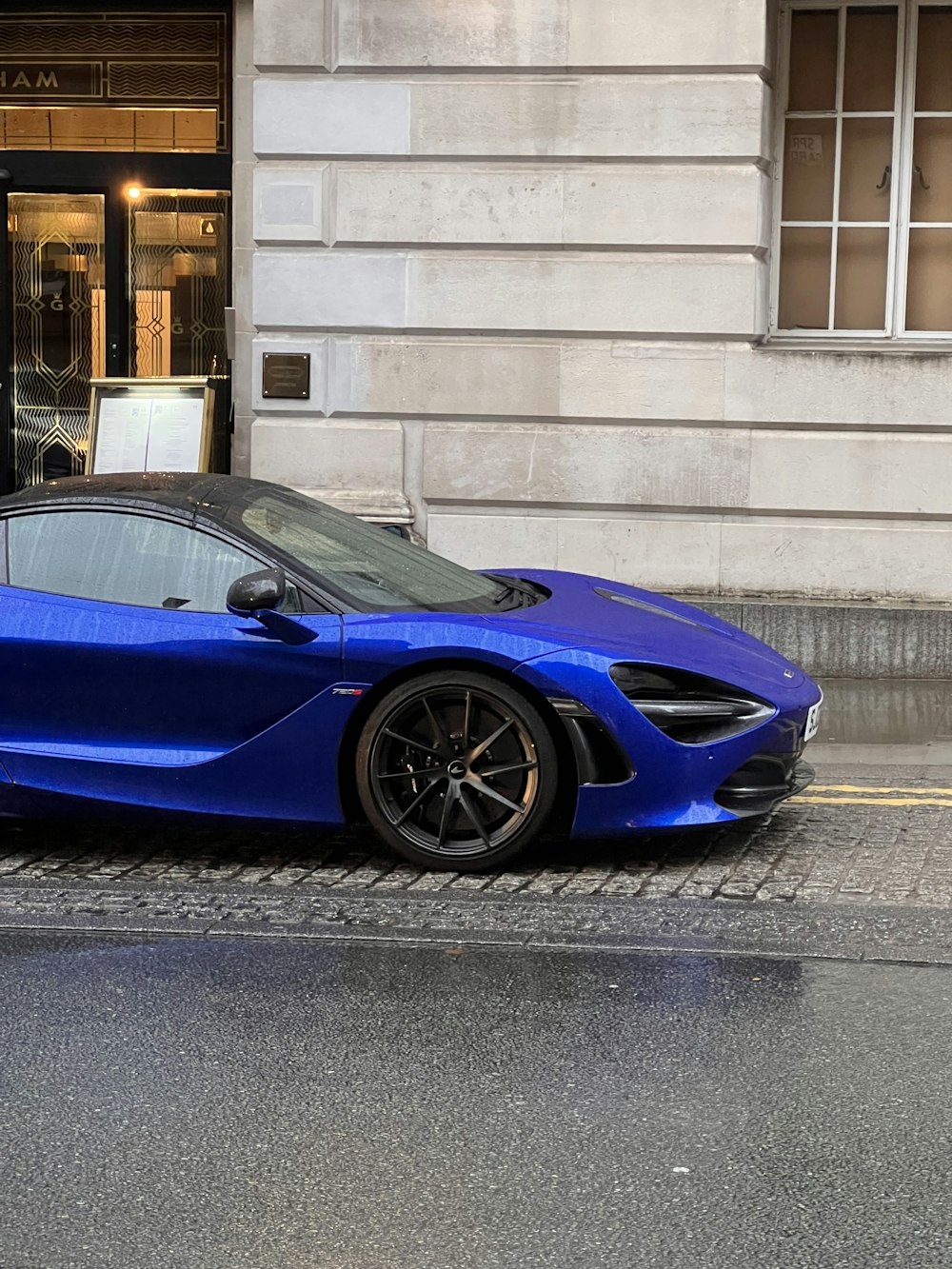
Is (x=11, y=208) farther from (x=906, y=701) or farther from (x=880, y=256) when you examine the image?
(x=906, y=701)

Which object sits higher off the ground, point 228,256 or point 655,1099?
point 228,256

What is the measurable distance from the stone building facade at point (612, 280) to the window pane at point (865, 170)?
0.02 m

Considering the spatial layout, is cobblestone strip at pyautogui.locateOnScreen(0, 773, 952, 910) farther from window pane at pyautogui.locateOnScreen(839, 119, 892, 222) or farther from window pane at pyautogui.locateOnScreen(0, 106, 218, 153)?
window pane at pyautogui.locateOnScreen(0, 106, 218, 153)

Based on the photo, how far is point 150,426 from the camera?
11789 millimetres

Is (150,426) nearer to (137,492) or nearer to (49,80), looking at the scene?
(49,80)

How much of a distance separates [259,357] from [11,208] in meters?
2.75

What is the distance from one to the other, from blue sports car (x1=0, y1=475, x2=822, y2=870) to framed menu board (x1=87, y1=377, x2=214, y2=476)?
5.65m

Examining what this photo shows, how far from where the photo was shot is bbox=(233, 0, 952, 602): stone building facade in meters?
11.0

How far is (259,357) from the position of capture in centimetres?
1162

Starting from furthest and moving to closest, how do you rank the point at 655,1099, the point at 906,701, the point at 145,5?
the point at 145,5 → the point at 906,701 → the point at 655,1099

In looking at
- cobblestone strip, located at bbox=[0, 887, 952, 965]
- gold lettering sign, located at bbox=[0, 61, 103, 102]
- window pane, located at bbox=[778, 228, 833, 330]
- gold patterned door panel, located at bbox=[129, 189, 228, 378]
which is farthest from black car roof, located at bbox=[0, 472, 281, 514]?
gold lettering sign, located at bbox=[0, 61, 103, 102]

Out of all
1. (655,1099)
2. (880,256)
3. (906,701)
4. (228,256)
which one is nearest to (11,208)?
Result: (228,256)

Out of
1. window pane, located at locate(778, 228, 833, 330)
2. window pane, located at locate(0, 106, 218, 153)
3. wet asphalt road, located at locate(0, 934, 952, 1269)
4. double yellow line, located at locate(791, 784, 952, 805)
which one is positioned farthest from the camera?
window pane, located at locate(0, 106, 218, 153)

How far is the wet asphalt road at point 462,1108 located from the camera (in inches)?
127
